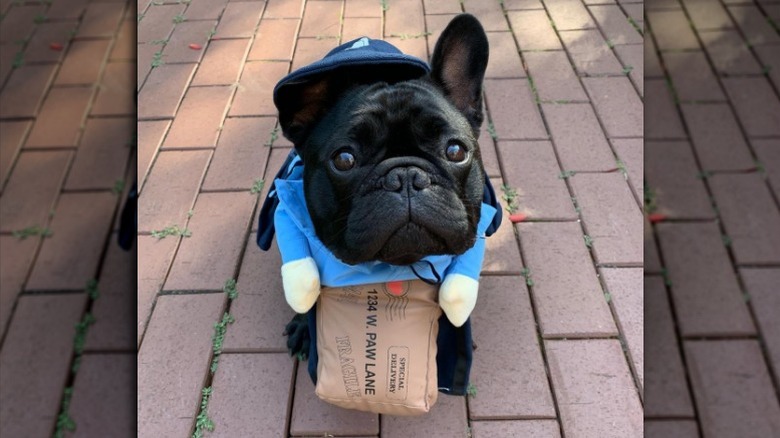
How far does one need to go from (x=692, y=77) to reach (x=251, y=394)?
1.83 meters

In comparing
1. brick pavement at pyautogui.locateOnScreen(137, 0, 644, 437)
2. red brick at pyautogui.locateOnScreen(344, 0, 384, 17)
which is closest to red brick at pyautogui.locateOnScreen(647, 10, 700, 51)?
brick pavement at pyautogui.locateOnScreen(137, 0, 644, 437)

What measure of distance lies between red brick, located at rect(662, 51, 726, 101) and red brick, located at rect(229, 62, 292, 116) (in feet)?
9.23

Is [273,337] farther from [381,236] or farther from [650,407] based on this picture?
[650,407]

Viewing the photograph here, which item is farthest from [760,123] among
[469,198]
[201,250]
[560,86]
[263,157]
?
[560,86]

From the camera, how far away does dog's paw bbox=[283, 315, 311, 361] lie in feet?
7.03

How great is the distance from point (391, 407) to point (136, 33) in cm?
152

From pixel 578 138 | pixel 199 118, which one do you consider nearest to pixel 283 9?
pixel 199 118

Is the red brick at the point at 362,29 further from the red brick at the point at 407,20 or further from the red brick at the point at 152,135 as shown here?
the red brick at the point at 152,135

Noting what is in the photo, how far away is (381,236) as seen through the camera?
4.96 ft

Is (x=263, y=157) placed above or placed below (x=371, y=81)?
below

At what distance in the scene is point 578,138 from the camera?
3066 millimetres

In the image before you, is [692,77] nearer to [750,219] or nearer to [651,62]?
[651,62]

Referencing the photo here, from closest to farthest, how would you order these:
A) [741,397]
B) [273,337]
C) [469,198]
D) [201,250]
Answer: [741,397], [469,198], [273,337], [201,250]

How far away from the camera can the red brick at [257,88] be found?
129 inches
